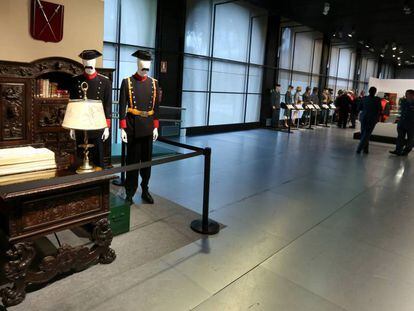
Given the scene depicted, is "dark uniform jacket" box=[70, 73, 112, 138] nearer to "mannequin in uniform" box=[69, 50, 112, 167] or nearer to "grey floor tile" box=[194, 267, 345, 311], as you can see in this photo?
"mannequin in uniform" box=[69, 50, 112, 167]

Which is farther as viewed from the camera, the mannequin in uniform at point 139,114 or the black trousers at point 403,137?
the black trousers at point 403,137

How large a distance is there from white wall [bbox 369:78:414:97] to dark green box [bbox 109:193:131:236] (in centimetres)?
1231

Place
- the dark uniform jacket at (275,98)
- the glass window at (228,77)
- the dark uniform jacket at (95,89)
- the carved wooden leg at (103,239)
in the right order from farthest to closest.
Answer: the dark uniform jacket at (275,98) < the glass window at (228,77) < the dark uniform jacket at (95,89) < the carved wooden leg at (103,239)

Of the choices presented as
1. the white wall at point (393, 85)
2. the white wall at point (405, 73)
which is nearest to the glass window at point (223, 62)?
the white wall at point (393, 85)

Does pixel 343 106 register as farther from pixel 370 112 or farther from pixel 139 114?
pixel 139 114

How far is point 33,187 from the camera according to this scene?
6.56 feet

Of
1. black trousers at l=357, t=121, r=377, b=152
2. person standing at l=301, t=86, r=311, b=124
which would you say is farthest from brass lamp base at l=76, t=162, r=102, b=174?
person standing at l=301, t=86, r=311, b=124

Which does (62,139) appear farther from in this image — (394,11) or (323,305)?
(394,11)

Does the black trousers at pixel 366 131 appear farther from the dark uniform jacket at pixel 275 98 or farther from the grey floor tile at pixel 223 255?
the grey floor tile at pixel 223 255

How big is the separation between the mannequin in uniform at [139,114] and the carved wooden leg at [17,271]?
→ 164 centimetres

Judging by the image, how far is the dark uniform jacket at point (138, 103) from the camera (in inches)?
137

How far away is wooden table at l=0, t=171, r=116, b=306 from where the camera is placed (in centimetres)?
204

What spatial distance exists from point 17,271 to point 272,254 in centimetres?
191

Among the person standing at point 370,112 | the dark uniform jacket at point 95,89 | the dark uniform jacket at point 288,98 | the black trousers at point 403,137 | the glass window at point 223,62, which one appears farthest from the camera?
the dark uniform jacket at point 288,98
